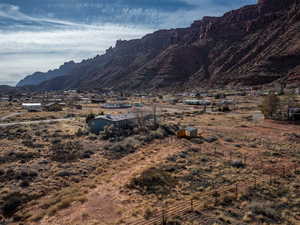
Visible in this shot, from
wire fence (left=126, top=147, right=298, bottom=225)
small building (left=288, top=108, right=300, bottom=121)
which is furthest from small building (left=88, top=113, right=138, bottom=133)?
small building (left=288, top=108, right=300, bottom=121)

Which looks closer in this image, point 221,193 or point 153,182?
point 221,193

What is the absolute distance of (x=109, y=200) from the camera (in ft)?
45.3

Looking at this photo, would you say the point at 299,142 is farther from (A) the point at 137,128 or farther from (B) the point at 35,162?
(B) the point at 35,162

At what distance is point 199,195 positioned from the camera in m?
14.1

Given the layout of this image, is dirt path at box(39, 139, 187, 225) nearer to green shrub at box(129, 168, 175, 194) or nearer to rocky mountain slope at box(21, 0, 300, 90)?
green shrub at box(129, 168, 175, 194)

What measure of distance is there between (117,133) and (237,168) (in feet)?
61.3

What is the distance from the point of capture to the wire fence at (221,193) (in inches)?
459

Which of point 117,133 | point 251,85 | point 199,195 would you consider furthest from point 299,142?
point 251,85

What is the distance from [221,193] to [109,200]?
6.96 metres

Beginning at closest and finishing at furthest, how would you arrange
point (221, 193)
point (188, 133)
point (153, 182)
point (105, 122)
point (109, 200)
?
1. point (109, 200)
2. point (221, 193)
3. point (153, 182)
4. point (188, 133)
5. point (105, 122)

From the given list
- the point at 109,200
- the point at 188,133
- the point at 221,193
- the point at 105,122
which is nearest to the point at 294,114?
the point at 188,133

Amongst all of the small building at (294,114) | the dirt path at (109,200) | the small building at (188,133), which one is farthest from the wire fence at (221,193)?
the small building at (294,114)

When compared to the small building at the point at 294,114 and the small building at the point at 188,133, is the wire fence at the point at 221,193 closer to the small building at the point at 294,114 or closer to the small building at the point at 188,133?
the small building at the point at 188,133

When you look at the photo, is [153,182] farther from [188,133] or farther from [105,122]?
[105,122]
